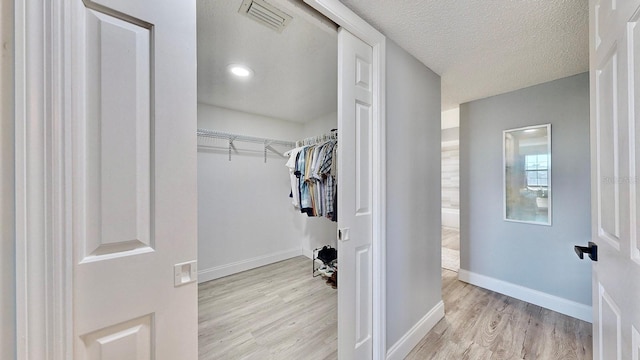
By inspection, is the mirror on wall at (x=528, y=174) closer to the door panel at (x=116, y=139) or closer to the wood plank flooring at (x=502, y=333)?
the wood plank flooring at (x=502, y=333)

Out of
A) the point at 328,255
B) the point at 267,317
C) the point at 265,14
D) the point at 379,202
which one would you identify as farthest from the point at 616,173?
the point at 328,255

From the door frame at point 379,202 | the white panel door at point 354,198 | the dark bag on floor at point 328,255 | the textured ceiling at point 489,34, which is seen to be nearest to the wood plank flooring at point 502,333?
the door frame at point 379,202

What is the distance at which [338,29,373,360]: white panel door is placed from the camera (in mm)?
1265

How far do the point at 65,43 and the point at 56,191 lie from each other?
381 millimetres

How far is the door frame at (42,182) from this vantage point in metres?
0.53

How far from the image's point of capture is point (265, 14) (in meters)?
1.28

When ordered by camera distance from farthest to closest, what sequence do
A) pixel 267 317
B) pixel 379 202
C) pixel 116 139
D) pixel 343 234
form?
1. pixel 267 317
2. pixel 379 202
3. pixel 343 234
4. pixel 116 139

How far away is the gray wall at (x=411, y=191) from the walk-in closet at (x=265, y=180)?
458mm

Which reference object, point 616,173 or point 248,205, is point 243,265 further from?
point 616,173

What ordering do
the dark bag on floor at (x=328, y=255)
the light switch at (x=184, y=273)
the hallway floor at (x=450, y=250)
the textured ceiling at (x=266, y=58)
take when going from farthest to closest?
1. the hallway floor at (x=450, y=250)
2. the dark bag on floor at (x=328, y=255)
3. the textured ceiling at (x=266, y=58)
4. the light switch at (x=184, y=273)

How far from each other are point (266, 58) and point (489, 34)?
5.08ft

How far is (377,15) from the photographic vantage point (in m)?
1.29

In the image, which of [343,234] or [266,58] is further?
[266,58]

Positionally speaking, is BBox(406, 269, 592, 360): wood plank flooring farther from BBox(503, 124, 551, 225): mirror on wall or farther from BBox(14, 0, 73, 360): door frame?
BBox(14, 0, 73, 360): door frame
